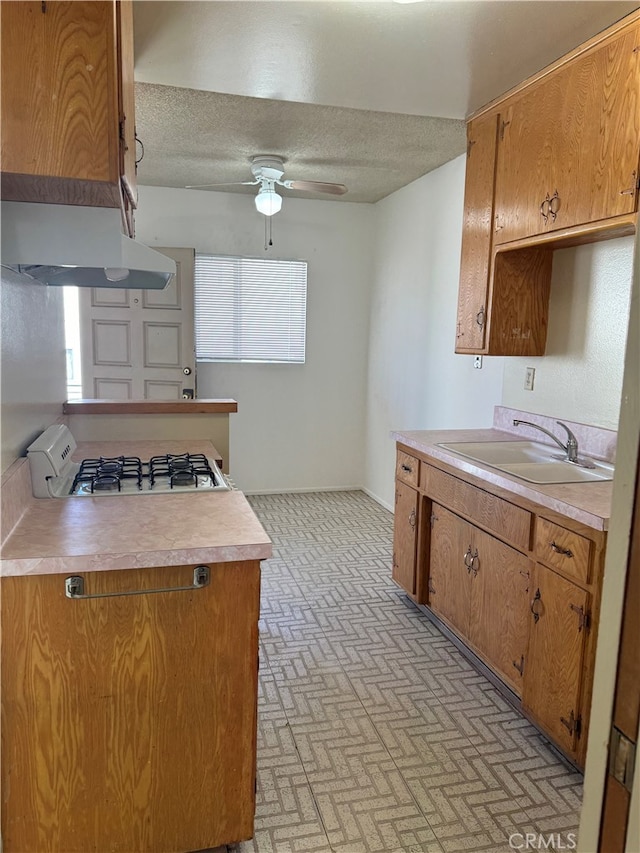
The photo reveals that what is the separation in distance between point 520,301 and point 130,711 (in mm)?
2385

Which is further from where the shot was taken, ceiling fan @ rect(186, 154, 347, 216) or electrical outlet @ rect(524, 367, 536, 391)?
ceiling fan @ rect(186, 154, 347, 216)

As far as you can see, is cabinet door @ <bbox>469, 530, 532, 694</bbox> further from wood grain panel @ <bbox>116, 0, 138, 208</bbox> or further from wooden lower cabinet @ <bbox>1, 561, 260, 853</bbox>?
wood grain panel @ <bbox>116, 0, 138, 208</bbox>

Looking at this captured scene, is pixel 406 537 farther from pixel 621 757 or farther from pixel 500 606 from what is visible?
pixel 621 757

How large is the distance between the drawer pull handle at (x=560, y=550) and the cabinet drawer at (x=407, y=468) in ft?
3.43

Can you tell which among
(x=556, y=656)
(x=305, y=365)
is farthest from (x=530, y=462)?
(x=305, y=365)

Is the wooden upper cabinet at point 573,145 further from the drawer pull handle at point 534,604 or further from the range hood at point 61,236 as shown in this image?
the range hood at point 61,236

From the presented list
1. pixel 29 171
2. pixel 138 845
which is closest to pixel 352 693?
pixel 138 845

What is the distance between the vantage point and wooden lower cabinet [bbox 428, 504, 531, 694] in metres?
2.22

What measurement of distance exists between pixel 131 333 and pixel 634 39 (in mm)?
3791

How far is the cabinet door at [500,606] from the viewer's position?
219 centimetres

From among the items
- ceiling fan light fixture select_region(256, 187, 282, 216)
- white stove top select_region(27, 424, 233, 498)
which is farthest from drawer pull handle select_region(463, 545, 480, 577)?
ceiling fan light fixture select_region(256, 187, 282, 216)

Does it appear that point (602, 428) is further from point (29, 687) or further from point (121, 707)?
point (29, 687)

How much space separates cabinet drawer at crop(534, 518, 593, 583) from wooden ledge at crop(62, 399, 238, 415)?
144 centimetres

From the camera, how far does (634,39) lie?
197 cm
